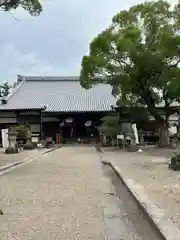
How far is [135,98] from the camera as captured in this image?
32.1 meters

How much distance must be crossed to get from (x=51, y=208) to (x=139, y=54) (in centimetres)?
2071

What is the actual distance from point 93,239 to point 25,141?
28.7 metres

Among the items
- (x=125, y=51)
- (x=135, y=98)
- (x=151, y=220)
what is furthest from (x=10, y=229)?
(x=135, y=98)

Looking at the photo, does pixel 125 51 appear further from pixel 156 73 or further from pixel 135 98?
pixel 135 98

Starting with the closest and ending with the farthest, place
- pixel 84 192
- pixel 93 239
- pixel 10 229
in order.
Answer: pixel 93 239 < pixel 10 229 < pixel 84 192

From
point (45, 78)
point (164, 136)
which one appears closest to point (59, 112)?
point (45, 78)

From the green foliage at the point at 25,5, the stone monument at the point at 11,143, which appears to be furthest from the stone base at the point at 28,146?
the green foliage at the point at 25,5

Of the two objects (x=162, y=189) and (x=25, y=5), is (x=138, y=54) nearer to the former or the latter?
(x=25, y=5)

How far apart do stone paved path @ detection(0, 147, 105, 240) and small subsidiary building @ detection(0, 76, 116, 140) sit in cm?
2911

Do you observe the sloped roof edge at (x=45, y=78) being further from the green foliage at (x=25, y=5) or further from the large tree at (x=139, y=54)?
the green foliage at (x=25, y=5)

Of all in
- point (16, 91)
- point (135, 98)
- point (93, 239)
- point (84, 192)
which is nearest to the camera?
point (93, 239)

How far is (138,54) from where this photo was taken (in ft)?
88.4

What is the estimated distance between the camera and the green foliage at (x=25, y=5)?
589 inches

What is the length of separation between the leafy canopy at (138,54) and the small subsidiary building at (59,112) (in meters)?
11.4
